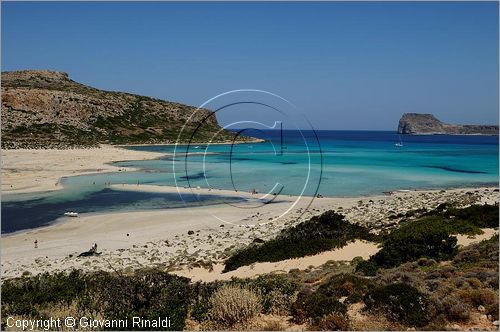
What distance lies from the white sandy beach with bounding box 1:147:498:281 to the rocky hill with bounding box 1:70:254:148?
65213mm

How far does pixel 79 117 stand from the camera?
122125mm

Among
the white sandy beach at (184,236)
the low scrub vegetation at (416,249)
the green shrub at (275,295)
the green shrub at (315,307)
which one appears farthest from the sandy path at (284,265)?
the green shrub at (315,307)

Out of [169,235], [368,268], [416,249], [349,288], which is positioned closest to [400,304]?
[349,288]

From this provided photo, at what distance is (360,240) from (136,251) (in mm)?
10522

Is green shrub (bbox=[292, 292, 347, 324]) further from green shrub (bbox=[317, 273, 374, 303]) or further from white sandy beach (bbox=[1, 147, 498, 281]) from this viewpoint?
white sandy beach (bbox=[1, 147, 498, 281])

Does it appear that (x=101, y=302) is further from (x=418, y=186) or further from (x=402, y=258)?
(x=418, y=186)

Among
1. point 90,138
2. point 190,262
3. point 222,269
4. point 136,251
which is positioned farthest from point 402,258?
point 90,138

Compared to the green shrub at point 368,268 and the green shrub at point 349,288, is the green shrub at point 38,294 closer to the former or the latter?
the green shrub at point 349,288

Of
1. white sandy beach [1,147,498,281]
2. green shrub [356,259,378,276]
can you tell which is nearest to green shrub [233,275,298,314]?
green shrub [356,259,378,276]

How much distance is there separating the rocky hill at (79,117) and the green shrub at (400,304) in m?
87.5

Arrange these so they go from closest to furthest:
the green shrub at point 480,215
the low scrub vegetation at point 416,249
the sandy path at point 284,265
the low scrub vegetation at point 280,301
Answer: the low scrub vegetation at point 280,301 < the low scrub vegetation at point 416,249 < the sandy path at point 284,265 < the green shrub at point 480,215

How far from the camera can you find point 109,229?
85.8 feet

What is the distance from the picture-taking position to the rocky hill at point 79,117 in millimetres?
102438

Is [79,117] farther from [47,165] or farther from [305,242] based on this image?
[305,242]
